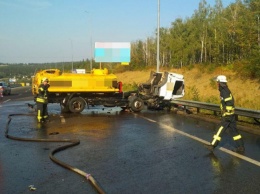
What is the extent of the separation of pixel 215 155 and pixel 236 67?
90.5 feet

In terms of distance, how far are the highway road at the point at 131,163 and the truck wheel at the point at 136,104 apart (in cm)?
661

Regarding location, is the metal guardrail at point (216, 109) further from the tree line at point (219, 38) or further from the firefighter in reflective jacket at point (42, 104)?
the tree line at point (219, 38)

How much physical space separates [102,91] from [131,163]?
1134 centimetres

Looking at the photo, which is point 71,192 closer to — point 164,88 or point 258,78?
point 164,88

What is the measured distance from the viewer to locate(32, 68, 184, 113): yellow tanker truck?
17.7 m

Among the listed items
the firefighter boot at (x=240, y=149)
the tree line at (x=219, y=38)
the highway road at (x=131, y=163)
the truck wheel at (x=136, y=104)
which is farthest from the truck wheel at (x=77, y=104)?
the tree line at (x=219, y=38)

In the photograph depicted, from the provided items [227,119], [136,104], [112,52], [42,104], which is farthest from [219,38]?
[227,119]

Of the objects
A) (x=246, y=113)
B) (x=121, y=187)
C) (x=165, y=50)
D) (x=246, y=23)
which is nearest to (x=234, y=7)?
(x=246, y=23)

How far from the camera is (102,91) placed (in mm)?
18297

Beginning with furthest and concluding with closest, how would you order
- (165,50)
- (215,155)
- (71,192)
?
(165,50)
(215,155)
(71,192)

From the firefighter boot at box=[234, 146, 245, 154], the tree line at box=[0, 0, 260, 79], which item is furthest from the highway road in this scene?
the tree line at box=[0, 0, 260, 79]

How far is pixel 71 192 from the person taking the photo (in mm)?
5238

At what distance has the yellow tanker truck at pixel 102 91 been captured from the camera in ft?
58.1

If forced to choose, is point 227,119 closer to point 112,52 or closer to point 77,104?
point 77,104
